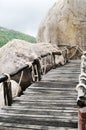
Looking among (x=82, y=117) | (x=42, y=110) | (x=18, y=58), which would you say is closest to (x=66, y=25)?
(x=18, y=58)

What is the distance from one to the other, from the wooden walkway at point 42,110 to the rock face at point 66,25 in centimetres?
1248

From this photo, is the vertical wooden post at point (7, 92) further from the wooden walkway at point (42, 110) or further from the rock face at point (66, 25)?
the rock face at point (66, 25)

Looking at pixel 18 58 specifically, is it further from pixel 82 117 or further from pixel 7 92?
pixel 82 117

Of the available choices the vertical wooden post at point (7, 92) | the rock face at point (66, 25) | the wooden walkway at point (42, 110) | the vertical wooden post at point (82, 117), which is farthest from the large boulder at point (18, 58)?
the vertical wooden post at point (82, 117)

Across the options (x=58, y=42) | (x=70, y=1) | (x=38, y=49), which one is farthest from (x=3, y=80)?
(x=70, y=1)

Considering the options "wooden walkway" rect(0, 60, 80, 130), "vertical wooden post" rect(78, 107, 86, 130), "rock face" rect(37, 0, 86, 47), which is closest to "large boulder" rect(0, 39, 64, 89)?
"wooden walkway" rect(0, 60, 80, 130)

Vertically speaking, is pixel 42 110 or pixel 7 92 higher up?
pixel 7 92

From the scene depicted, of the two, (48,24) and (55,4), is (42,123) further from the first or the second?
(55,4)

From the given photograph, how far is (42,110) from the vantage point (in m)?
5.83

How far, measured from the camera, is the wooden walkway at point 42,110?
16.4 feet

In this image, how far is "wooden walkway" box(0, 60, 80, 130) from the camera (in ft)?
16.4

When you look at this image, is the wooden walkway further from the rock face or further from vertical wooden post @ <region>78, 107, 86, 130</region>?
the rock face

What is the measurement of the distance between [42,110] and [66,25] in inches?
606

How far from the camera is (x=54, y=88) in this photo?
8086 millimetres
